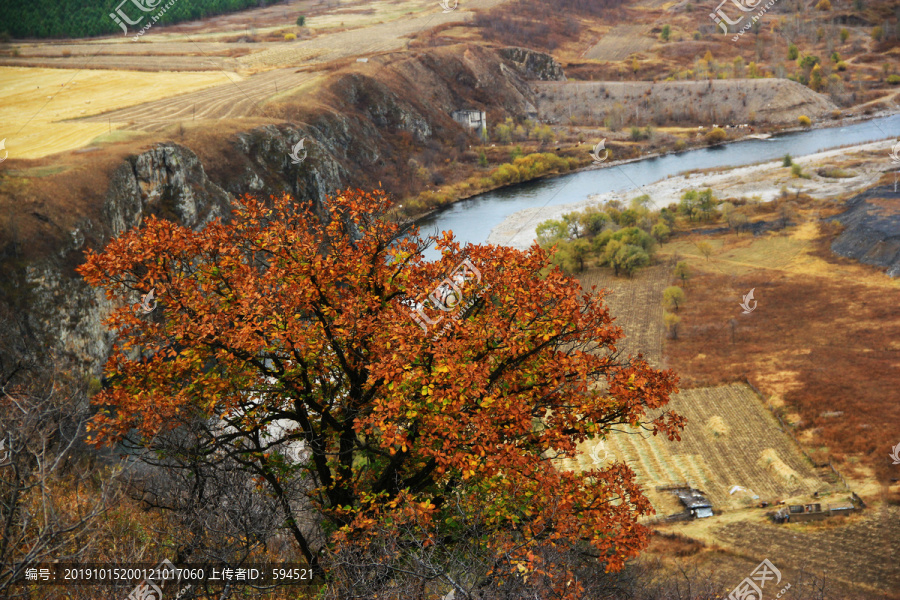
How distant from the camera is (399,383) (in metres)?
10.9

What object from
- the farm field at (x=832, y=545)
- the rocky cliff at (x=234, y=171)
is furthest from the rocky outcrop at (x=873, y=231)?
the rocky cliff at (x=234, y=171)

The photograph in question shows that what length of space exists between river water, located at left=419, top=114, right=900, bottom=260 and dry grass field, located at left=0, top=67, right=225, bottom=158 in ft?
101

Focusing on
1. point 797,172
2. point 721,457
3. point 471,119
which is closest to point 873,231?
point 797,172

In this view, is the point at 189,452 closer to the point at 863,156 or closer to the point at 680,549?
the point at 680,549

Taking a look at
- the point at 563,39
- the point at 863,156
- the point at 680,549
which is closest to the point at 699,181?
the point at 863,156

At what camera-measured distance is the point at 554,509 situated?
10.4m

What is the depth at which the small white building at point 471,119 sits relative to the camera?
115 metres

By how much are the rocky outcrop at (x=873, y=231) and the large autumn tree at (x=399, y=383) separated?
52729 millimetres

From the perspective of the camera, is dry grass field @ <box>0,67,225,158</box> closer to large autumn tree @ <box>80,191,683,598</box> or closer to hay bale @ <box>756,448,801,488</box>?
large autumn tree @ <box>80,191,683,598</box>

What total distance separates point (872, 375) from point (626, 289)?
21230 millimetres

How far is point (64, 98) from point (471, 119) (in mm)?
61793

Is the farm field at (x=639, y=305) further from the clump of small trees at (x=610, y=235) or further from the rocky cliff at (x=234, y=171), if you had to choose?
the rocky cliff at (x=234, y=171)

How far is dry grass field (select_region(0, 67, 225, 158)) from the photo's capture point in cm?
5428

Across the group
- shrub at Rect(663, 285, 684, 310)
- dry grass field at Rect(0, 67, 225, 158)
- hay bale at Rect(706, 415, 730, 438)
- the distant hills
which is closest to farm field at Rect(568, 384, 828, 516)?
hay bale at Rect(706, 415, 730, 438)
